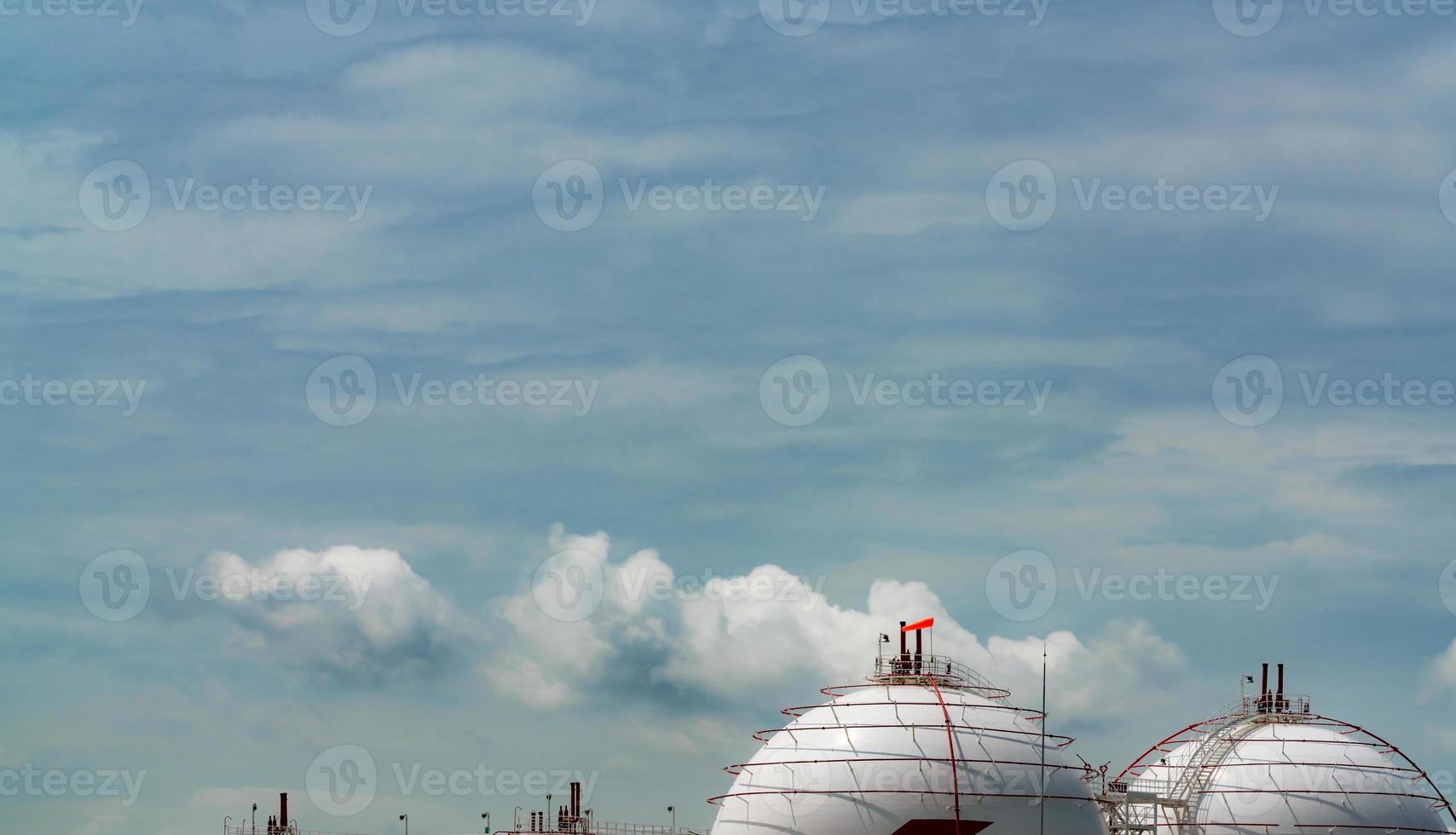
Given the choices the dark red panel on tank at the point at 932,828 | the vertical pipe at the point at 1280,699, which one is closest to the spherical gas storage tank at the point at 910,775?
the dark red panel on tank at the point at 932,828

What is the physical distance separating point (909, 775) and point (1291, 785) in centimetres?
1801

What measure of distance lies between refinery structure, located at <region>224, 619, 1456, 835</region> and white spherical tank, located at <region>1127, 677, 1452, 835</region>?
7 centimetres

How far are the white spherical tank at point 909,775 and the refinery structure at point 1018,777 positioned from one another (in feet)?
0.21

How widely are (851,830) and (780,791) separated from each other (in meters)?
3.63

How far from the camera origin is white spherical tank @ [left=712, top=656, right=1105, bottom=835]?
233 ft

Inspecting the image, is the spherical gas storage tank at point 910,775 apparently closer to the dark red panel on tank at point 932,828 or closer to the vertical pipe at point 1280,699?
the dark red panel on tank at point 932,828

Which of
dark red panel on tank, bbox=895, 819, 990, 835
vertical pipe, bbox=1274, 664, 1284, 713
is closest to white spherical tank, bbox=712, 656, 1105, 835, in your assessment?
dark red panel on tank, bbox=895, 819, 990, 835

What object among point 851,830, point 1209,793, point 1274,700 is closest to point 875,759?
point 851,830

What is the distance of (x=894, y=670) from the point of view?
259 ft

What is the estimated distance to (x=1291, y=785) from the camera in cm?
7888

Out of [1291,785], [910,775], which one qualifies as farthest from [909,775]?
[1291,785]

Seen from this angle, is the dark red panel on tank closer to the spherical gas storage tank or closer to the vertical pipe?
the spherical gas storage tank

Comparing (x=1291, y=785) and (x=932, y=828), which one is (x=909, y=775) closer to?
(x=932, y=828)

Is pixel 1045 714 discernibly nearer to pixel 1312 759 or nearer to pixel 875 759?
pixel 875 759
